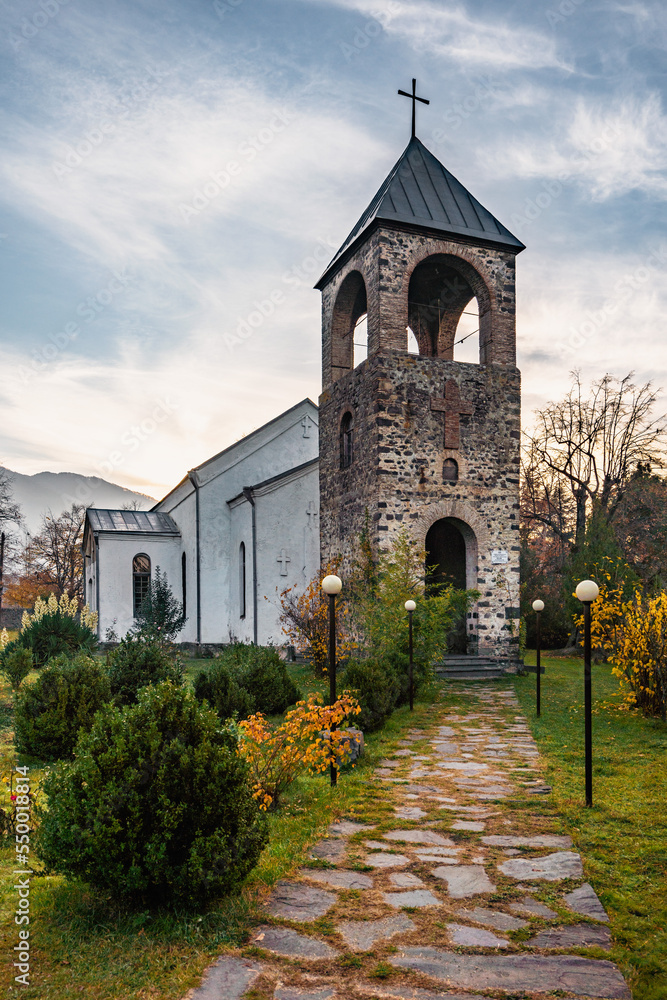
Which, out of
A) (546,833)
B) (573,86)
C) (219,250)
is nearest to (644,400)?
(573,86)

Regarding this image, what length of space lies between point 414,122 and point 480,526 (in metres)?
9.77

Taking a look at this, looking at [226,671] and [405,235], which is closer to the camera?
[226,671]

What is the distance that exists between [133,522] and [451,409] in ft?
45.2

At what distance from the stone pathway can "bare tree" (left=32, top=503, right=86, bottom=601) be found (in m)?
35.6

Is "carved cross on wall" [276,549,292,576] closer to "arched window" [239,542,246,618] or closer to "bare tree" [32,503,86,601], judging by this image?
"arched window" [239,542,246,618]

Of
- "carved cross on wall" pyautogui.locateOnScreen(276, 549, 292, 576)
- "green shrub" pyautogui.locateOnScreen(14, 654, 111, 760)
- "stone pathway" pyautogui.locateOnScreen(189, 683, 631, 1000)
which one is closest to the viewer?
"stone pathway" pyautogui.locateOnScreen(189, 683, 631, 1000)

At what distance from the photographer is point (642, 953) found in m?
3.15

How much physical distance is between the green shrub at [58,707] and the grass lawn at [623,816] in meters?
5.01

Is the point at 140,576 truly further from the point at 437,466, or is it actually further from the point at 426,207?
the point at 426,207

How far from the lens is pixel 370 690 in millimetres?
8766

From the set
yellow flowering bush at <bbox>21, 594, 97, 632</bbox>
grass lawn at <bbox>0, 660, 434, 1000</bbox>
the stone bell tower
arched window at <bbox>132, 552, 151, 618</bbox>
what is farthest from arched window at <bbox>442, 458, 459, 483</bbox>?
arched window at <bbox>132, 552, 151, 618</bbox>

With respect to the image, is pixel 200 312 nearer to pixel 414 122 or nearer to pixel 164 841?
pixel 414 122

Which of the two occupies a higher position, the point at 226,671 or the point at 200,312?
the point at 200,312

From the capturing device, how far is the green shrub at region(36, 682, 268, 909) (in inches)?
138
